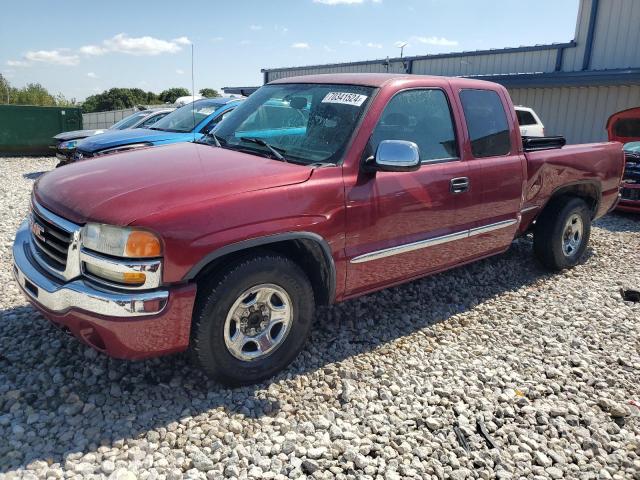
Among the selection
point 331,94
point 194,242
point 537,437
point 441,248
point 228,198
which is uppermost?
point 331,94

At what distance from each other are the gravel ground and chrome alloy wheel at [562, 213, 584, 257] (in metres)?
1.27

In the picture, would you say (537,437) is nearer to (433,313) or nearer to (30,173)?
(433,313)

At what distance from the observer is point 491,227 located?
453cm

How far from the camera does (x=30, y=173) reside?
1269cm

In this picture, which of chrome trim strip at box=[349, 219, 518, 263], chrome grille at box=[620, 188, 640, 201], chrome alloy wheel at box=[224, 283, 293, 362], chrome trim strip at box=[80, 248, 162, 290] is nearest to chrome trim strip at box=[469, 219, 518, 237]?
chrome trim strip at box=[349, 219, 518, 263]

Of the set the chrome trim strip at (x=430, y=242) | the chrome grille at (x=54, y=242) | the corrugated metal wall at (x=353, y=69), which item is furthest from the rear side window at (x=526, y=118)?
the chrome grille at (x=54, y=242)

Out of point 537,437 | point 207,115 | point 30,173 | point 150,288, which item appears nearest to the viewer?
point 150,288

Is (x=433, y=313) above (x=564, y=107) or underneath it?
underneath

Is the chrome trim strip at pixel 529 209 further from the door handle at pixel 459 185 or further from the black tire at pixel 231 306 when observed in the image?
the black tire at pixel 231 306

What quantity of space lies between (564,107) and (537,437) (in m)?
13.2

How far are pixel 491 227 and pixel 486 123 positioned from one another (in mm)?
893

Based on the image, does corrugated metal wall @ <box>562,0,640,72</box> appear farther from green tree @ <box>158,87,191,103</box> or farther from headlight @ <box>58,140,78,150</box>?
green tree @ <box>158,87,191,103</box>

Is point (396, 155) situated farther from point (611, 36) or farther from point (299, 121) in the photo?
point (611, 36)

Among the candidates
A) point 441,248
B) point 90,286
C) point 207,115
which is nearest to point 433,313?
point 441,248
